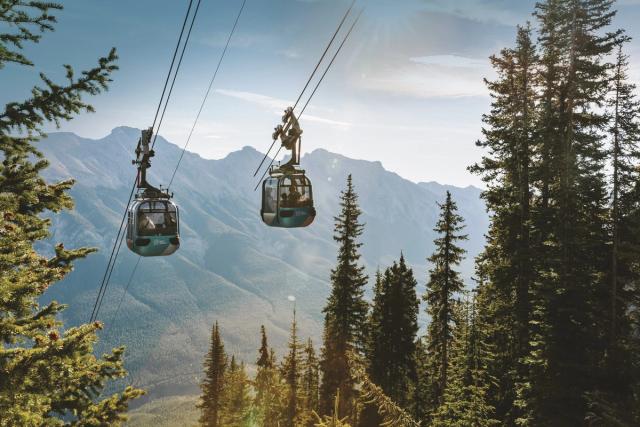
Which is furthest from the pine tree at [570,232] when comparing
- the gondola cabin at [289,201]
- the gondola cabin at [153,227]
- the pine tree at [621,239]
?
the gondola cabin at [153,227]

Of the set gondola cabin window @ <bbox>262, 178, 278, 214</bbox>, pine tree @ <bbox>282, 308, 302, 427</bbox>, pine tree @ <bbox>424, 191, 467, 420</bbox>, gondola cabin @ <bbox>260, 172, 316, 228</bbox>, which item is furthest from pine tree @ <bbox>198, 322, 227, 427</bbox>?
gondola cabin @ <bbox>260, 172, 316, 228</bbox>

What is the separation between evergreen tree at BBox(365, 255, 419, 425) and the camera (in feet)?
105

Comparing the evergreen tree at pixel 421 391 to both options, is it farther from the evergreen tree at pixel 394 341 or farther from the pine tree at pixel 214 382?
the pine tree at pixel 214 382

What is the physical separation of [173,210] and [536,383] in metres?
16.5

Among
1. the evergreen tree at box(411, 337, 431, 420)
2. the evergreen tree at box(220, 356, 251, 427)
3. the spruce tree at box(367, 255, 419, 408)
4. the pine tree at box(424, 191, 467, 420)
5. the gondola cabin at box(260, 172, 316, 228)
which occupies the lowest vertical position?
the evergreen tree at box(220, 356, 251, 427)

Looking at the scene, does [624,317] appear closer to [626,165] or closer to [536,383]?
[536,383]

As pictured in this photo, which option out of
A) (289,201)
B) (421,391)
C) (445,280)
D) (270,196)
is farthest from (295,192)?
(421,391)

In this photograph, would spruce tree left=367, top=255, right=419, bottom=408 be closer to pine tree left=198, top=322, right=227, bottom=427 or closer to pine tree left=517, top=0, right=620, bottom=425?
pine tree left=517, top=0, right=620, bottom=425

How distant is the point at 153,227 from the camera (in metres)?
14.0

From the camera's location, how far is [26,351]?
23.4 ft

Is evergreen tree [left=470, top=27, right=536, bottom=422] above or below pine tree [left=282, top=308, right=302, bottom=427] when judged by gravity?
above

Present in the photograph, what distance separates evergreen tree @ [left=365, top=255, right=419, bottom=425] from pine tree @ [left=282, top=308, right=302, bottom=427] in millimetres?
5820

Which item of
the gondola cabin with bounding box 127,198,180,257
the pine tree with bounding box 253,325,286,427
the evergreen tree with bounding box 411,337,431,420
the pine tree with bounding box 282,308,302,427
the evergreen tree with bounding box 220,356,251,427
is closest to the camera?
the gondola cabin with bounding box 127,198,180,257

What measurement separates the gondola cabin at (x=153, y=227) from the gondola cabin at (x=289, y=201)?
10.8 feet
